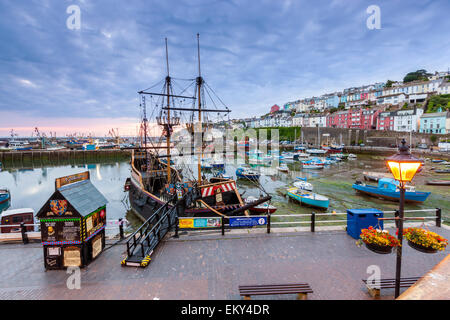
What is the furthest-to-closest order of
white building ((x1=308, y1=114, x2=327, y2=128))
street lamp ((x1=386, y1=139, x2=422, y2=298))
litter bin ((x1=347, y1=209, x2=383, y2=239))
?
white building ((x1=308, y1=114, x2=327, y2=128)) < litter bin ((x1=347, y1=209, x2=383, y2=239)) < street lamp ((x1=386, y1=139, x2=422, y2=298))

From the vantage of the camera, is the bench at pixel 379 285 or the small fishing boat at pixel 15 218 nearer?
the bench at pixel 379 285

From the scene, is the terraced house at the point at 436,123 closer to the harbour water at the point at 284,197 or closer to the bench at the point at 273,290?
the harbour water at the point at 284,197

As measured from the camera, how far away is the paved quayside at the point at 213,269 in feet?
18.9

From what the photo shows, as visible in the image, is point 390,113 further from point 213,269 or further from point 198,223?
point 213,269

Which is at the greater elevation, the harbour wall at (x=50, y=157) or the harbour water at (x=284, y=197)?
the harbour wall at (x=50, y=157)

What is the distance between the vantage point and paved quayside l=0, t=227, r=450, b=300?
577 cm

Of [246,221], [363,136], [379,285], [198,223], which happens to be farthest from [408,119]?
[198,223]

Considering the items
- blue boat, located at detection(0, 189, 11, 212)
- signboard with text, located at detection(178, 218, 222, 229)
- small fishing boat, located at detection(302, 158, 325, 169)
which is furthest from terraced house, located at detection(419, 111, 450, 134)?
blue boat, located at detection(0, 189, 11, 212)

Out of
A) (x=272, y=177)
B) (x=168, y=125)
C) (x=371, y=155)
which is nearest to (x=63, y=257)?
(x=168, y=125)

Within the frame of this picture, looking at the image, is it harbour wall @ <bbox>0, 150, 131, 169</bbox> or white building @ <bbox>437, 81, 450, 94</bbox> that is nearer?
harbour wall @ <bbox>0, 150, 131, 169</bbox>

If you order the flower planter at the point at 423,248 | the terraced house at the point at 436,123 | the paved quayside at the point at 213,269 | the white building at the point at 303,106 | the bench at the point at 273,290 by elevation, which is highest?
the white building at the point at 303,106

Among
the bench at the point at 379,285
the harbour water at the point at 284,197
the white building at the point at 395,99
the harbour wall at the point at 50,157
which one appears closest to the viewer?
the bench at the point at 379,285

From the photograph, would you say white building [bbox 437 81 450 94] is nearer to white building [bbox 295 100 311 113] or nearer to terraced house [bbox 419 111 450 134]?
terraced house [bbox 419 111 450 134]

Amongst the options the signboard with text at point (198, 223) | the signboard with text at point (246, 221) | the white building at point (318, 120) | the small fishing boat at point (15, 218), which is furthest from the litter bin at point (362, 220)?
the white building at point (318, 120)
